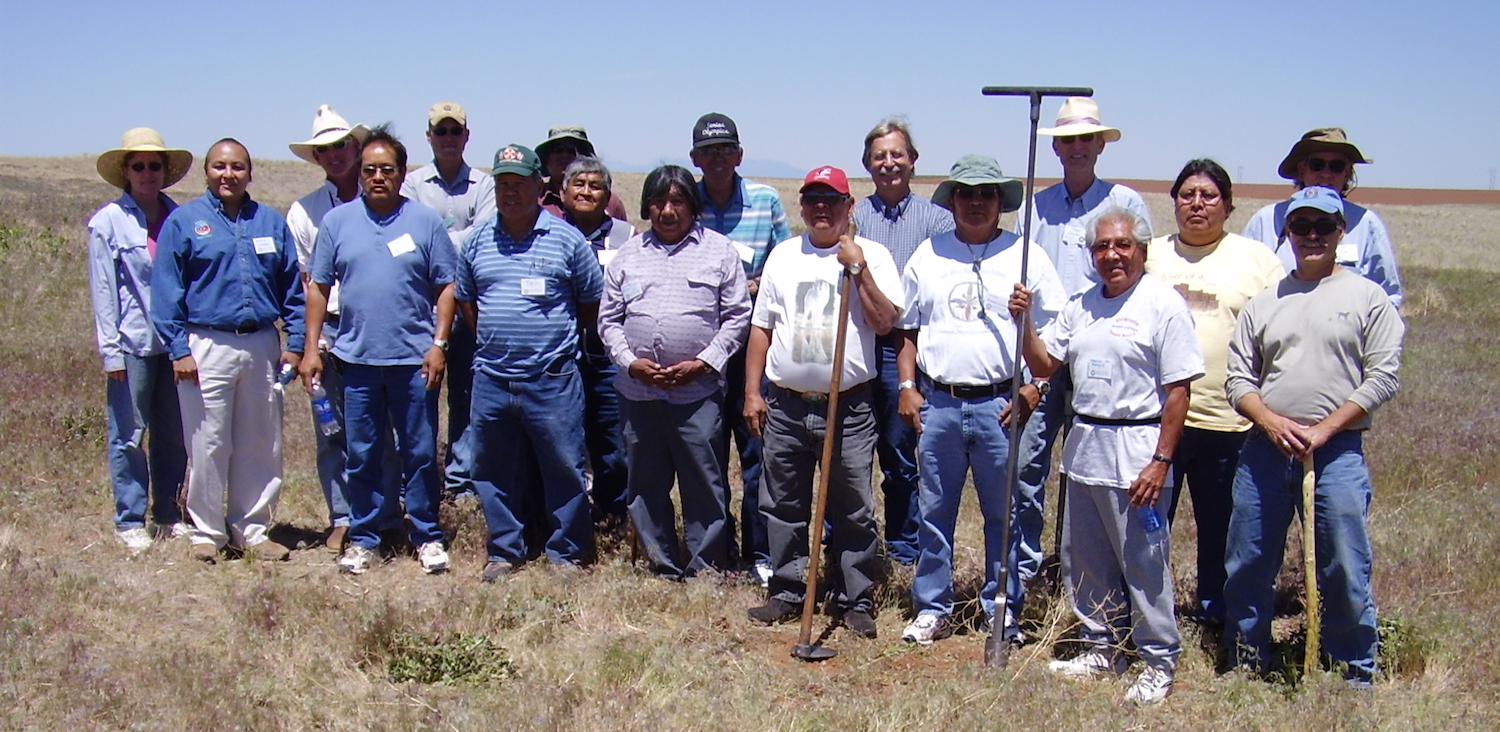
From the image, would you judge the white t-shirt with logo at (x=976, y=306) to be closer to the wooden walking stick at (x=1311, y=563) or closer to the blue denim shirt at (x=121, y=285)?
the wooden walking stick at (x=1311, y=563)

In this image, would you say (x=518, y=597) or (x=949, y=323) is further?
(x=518, y=597)

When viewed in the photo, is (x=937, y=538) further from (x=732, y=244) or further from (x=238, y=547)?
(x=238, y=547)

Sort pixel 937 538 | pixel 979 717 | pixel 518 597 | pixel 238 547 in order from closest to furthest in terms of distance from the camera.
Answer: pixel 979 717 → pixel 937 538 → pixel 518 597 → pixel 238 547

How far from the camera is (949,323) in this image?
5184mm

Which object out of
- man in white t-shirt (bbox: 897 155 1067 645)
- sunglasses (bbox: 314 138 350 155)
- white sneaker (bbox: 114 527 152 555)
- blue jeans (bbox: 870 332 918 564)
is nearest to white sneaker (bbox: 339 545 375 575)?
white sneaker (bbox: 114 527 152 555)

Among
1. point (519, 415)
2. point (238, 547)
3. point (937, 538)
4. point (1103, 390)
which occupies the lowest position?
point (238, 547)

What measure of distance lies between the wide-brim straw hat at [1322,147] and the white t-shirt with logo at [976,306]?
1685mm

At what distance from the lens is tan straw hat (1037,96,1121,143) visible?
18.9 feet

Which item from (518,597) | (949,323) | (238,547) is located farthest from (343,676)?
(949,323)

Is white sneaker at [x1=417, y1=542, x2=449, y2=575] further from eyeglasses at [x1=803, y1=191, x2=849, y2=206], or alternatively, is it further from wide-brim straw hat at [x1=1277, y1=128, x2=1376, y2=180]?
wide-brim straw hat at [x1=1277, y1=128, x2=1376, y2=180]

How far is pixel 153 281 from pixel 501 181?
208cm

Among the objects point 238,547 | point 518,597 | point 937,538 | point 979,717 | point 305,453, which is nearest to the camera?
point 979,717

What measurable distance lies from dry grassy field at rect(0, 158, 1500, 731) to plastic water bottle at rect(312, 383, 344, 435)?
0.81 m

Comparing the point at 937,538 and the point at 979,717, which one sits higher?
the point at 937,538
